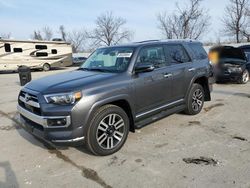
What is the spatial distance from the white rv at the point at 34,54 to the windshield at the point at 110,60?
20.2 metres

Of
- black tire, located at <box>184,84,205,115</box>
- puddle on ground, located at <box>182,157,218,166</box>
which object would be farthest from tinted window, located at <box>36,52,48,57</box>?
puddle on ground, located at <box>182,157,218,166</box>

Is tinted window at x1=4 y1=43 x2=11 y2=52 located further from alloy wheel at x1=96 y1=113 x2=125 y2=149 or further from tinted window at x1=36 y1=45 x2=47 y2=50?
alloy wheel at x1=96 y1=113 x2=125 y2=149

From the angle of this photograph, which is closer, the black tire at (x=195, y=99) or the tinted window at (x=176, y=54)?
the tinted window at (x=176, y=54)

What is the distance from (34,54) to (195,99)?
22.0m

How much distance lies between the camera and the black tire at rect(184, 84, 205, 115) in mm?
5968

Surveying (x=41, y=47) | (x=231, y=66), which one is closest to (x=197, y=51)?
(x=231, y=66)

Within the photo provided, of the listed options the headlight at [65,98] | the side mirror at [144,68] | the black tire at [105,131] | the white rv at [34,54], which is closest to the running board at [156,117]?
the black tire at [105,131]

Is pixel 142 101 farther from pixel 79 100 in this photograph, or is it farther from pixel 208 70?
pixel 208 70

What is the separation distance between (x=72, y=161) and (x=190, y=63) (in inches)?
138

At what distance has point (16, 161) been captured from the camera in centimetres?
421

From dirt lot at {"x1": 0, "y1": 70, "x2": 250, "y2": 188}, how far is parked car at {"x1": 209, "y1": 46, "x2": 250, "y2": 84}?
5416mm

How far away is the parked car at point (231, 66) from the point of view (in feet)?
35.3

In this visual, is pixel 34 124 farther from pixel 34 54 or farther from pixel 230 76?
pixel 34 54

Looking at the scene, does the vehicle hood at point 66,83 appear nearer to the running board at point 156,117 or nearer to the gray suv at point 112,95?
the gray suv at point 112,95
